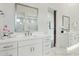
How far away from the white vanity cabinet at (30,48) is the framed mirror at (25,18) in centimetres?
21

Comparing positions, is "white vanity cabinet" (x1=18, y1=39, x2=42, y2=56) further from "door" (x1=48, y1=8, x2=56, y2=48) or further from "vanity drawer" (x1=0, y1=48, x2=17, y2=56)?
"door" (x1=48, y1=8, x2=56, y2=48)

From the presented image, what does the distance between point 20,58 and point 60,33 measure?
800 millimetres

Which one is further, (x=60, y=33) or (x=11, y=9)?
(x=60, y=33)

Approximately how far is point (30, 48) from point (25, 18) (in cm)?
52

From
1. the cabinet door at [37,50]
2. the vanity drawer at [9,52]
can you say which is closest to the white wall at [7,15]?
the vanity drawer at [9,52]

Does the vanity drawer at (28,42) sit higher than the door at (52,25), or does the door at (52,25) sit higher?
the door at (52,25)

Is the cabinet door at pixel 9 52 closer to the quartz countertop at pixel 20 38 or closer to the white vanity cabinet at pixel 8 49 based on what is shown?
the white vanity cabinet at pixel 8 49

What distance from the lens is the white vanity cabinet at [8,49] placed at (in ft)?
5.91

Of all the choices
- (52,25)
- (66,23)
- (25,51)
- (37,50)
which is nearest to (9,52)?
(25,51)

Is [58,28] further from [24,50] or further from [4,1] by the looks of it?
[4,1]

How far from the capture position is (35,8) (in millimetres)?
2008

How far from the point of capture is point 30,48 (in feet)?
6.65

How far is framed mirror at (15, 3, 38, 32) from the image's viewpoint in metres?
1.92

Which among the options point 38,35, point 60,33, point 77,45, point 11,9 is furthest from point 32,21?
point 77,45
